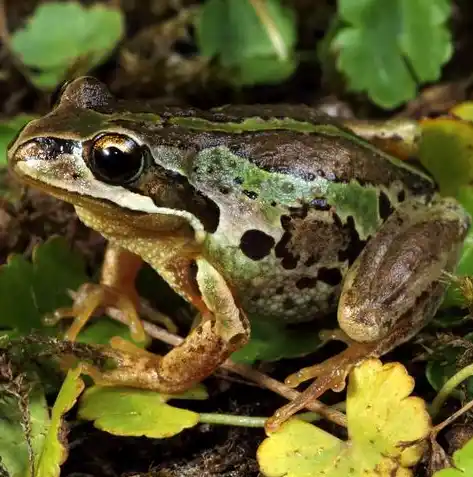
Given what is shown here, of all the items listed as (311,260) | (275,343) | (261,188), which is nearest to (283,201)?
(261,188)

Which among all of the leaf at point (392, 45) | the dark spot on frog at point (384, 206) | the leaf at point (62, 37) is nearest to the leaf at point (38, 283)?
the dark spot on frog at point (384, 206)

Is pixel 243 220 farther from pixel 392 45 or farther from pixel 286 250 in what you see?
pixel 392 45

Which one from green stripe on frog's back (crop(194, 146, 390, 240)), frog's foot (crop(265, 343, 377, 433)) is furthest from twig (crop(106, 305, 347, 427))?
green stripe on frog's back (crop(194, 146, 390, 240))

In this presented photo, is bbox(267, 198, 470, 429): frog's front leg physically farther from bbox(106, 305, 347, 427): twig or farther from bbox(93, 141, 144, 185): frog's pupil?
bbox(93, 141, 144, 185): frog's pupil

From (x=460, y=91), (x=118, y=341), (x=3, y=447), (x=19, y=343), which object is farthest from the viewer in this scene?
(x=460, y=91)

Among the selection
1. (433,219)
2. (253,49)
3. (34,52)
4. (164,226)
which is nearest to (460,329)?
(433,219)

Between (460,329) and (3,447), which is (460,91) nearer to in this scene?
(460,329)
